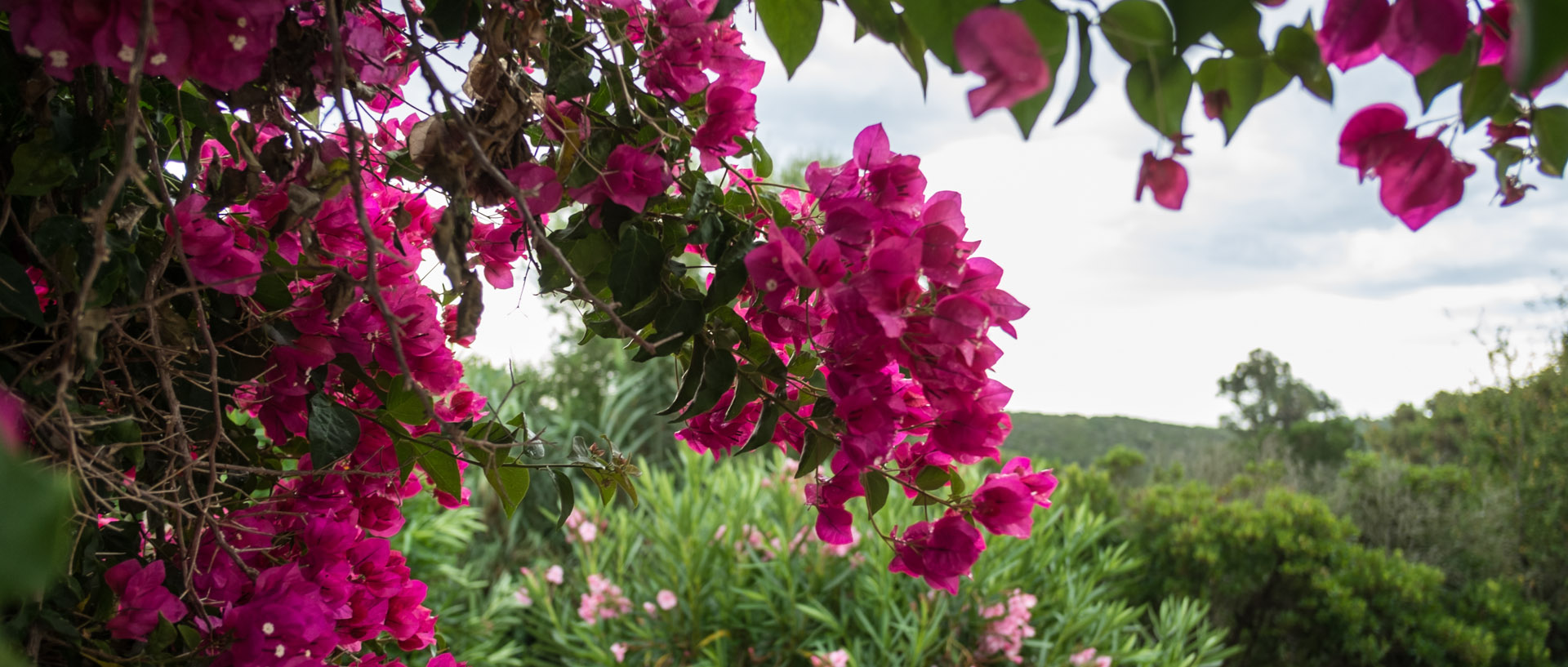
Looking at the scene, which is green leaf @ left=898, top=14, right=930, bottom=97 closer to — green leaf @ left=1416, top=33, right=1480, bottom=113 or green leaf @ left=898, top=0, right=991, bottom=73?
green leaf @ left=898, top=0, right=991, bottom=73

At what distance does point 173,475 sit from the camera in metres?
0.57

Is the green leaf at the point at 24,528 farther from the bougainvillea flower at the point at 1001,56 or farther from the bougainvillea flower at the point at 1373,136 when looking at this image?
the bougainvillea flower at the point at 1373,136

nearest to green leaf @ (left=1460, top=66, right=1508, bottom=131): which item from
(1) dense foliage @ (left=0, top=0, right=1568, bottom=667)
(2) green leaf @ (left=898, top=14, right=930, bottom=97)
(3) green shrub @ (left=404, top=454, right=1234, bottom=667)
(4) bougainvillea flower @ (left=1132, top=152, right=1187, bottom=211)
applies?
(1) dense foliage @ (left=0, top=0, right=1568, bottom=667)

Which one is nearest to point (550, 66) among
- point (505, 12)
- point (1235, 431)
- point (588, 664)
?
point (505, 12)

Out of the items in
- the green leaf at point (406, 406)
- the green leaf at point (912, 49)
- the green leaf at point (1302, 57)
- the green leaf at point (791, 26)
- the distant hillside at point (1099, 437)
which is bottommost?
the green leaf at point (406, 406)

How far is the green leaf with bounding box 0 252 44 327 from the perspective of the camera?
477 millimetres

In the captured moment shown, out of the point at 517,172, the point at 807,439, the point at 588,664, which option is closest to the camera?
the point at 517,172

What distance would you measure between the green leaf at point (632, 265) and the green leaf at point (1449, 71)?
1.27ft

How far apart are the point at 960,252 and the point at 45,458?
55 centimetres

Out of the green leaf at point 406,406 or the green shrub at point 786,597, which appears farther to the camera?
the green shrub at point 786,597

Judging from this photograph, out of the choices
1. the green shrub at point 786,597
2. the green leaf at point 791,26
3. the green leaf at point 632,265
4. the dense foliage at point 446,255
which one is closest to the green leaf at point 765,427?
the dense foliage at point 446,255

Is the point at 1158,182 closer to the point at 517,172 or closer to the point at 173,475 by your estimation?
the point at 517,172

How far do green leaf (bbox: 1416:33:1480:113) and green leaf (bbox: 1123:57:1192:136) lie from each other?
0.34 ft

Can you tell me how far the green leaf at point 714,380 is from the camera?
1.78 feet
